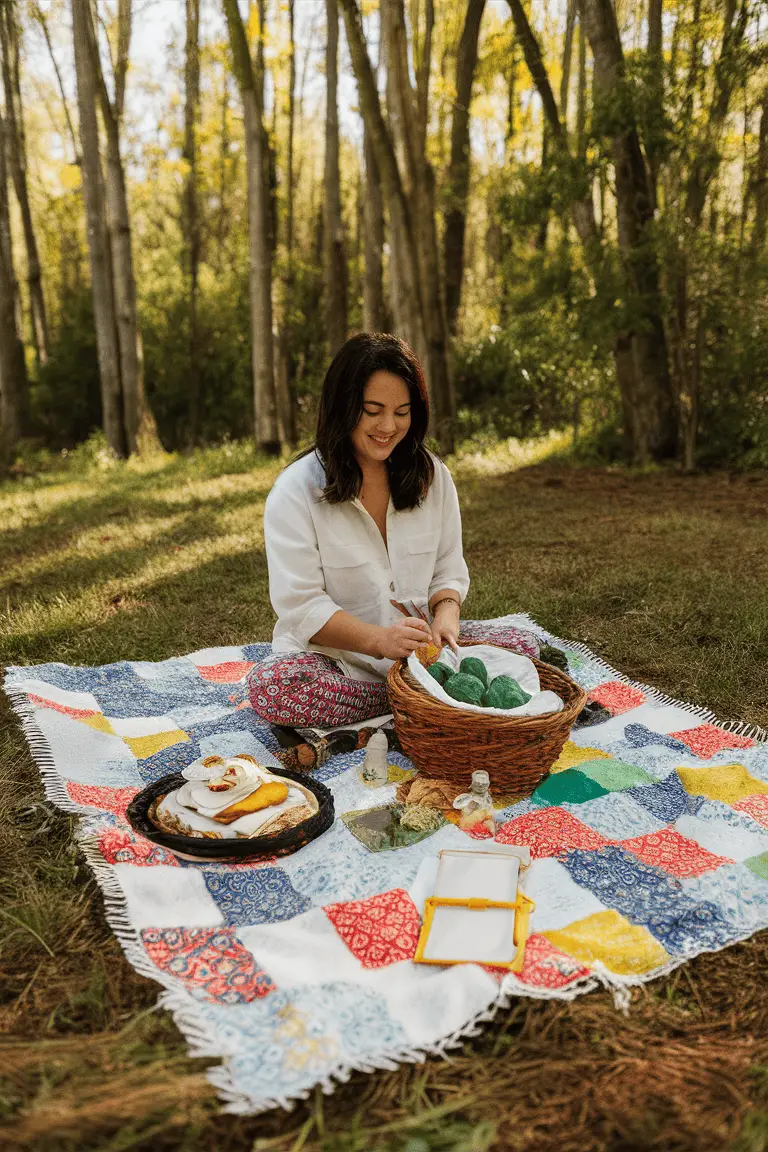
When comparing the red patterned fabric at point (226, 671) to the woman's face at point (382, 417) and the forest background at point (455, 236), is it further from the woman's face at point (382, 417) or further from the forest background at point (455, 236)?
the forest background at point (455, 236)

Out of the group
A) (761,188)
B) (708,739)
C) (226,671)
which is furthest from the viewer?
(761,188)

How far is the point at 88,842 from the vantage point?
2316mm

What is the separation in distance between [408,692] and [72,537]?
4.58 metres

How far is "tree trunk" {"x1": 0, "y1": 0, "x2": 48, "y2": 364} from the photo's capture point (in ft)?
42.7

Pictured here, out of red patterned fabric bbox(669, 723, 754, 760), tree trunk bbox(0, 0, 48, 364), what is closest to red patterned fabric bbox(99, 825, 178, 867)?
red patterned fabric bbox(669, 723, 754, 760)

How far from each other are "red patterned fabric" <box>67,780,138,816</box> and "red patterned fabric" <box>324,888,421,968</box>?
0.79m

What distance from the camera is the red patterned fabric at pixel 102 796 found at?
256 centimetres

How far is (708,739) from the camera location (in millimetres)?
3039

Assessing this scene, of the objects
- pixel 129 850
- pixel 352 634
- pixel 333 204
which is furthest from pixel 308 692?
pixel 333 204

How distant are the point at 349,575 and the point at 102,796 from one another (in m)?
1.10

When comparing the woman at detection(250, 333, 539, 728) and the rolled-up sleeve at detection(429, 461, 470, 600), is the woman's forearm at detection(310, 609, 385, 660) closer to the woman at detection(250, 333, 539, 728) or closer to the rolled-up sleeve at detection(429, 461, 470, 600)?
the woman at detection(250, 333, 539, 728)

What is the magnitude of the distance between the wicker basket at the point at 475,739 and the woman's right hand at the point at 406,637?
0.25 feet

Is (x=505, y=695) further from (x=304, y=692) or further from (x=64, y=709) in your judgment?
(x=64, y=709)

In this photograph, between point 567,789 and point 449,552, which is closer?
point 567,789
